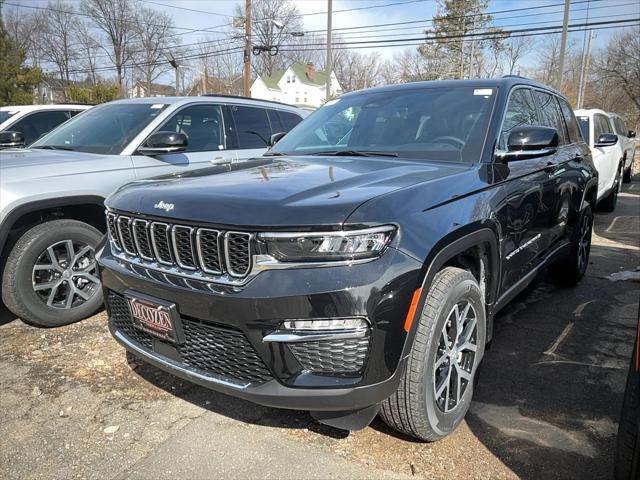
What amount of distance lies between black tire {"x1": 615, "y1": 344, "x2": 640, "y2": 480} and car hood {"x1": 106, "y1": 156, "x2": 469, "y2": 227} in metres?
1.18

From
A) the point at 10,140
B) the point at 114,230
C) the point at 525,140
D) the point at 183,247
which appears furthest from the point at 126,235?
the point at 10,140

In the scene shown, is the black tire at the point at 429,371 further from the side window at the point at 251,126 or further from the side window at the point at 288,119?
the side window at the point at 288,119

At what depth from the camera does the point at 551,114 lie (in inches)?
165

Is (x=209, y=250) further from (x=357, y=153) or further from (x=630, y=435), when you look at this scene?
(x=630, y=435)

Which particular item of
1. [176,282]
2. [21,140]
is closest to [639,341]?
[176,282]

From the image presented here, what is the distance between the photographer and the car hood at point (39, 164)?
366cm

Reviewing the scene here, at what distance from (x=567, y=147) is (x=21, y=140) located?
5.51 meters

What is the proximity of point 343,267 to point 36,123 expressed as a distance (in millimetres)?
8506

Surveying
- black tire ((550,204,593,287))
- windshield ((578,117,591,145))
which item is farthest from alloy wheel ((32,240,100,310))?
windshield ((578,117,591,145))

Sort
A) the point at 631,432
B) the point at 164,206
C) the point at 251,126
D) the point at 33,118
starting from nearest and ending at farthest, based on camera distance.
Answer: the point at 631,432 → the point at 164,206 → the point at 251,126 → the point at 33,118

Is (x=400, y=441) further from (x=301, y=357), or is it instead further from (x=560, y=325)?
(x=560, y=325)

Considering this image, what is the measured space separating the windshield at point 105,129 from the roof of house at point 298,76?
5302 centimetres

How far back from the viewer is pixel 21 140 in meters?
5.34

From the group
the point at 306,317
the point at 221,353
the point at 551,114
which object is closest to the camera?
the point at 306,317
